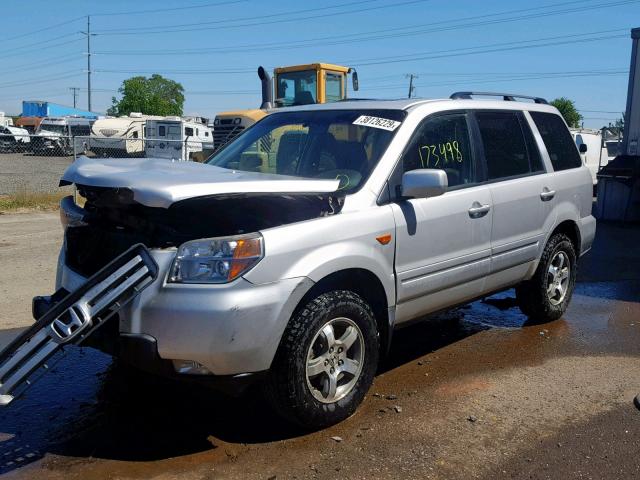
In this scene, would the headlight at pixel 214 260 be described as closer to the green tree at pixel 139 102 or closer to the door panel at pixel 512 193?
the door panel at pixel 512 193

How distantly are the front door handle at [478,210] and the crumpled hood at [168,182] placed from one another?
1.39m

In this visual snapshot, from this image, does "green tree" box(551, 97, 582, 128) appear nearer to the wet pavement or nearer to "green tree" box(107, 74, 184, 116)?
"green tree" box(107, 74, 184, 116)

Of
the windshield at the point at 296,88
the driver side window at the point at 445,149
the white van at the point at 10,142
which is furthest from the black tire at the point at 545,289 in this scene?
the white van at the point at 10,142

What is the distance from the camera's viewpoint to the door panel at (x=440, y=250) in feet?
14.2

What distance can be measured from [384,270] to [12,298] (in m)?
4.42

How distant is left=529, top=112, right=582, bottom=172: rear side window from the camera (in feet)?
19.7

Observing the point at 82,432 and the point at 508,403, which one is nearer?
the point at 82,432

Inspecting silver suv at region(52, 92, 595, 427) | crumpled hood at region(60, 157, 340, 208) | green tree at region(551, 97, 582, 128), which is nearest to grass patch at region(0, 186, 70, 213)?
silver suv at region(52, 92, 595, 427)

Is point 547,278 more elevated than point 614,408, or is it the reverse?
point 547,278

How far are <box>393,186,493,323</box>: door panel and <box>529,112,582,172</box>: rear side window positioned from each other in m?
1.36

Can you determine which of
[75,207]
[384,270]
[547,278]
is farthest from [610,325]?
[75,207]

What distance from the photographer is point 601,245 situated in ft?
36.4

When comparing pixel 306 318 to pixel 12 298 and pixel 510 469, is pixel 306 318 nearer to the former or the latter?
pixel 510 469

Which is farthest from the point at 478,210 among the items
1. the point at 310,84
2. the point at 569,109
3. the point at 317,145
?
the point at 569,109
